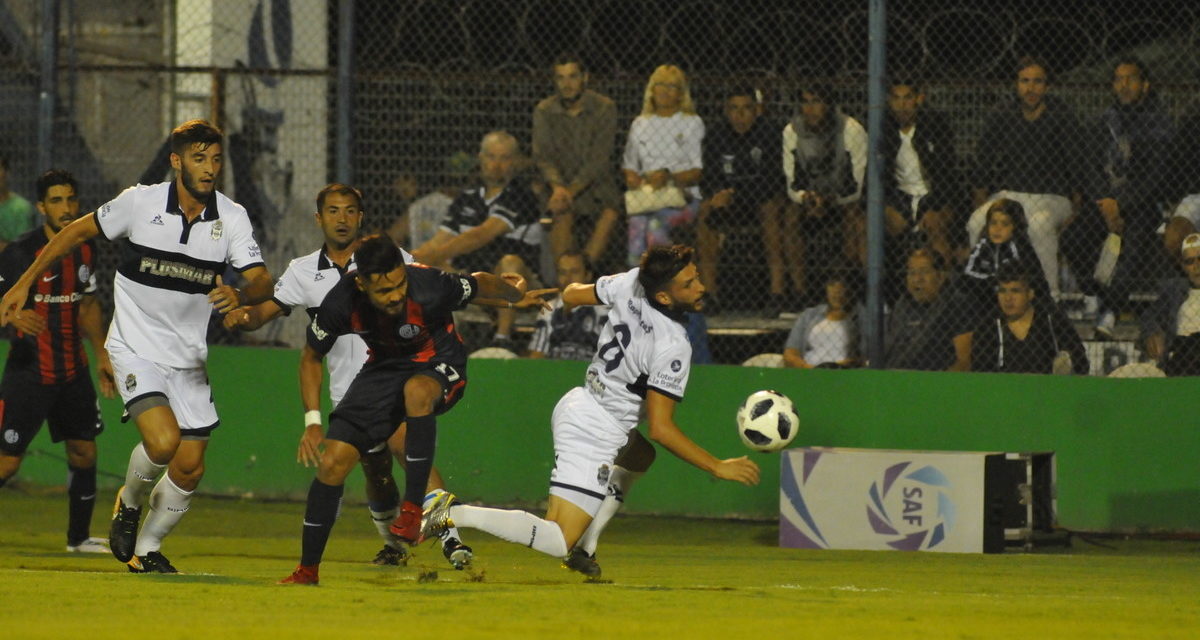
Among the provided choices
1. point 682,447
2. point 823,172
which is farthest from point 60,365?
point 823,172

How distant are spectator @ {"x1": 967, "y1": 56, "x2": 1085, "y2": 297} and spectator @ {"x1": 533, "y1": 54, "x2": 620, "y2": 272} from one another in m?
2.61

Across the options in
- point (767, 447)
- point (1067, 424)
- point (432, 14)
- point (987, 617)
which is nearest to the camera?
point (987, 617)

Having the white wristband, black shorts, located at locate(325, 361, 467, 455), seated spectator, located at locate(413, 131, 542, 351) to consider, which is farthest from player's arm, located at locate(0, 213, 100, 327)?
seated spectator, located at locate(413, 131, 542, 351)

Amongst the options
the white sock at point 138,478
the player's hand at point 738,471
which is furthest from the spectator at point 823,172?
the white sock at point 138,478

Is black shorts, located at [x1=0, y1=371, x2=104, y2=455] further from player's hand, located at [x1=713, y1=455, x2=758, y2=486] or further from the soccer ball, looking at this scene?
player's hand, located at [x1=713, y1=455, x2=758, y2=486]

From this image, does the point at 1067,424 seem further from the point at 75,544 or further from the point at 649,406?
the point at 75,544

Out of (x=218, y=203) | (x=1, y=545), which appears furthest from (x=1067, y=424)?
(x=1, y=545)

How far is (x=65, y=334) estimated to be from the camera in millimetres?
10195

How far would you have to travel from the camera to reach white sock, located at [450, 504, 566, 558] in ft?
27.9

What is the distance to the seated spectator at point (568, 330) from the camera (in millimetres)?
12859

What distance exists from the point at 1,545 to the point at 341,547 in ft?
6.58

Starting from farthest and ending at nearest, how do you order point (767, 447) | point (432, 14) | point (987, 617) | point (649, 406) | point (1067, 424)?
1. point (432, 14)
2. point (1067, 424)
3. point (767, 447)
4. point (649, 406)
5. point (987, 617)

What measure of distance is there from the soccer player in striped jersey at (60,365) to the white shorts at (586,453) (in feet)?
9.25

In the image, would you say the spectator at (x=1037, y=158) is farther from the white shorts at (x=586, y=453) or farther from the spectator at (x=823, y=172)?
the white shorts at (x=586, y=453)
